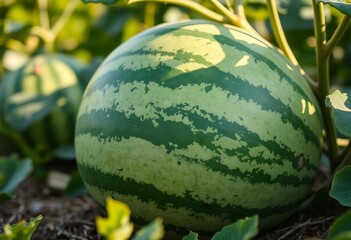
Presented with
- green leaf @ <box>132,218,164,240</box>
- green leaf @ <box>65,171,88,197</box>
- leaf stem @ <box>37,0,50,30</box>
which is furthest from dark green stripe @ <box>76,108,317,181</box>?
leaf stem @ <box>37,0,50,30</box>

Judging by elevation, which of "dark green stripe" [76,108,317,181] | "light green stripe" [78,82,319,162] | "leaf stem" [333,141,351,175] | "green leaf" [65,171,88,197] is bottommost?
"green leaf" [65,171,88,197]

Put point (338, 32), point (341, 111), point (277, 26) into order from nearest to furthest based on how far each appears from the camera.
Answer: point (341, 111), point (338, 32), point (277, 26)

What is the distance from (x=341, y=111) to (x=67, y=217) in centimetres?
99

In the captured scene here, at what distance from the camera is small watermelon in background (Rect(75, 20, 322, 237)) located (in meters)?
1.29

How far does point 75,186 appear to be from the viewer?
6.48ft

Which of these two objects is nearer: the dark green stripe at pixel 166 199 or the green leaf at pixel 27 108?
the dark green stripe at pixel 166 199

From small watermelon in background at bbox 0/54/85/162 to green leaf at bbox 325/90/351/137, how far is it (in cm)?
135

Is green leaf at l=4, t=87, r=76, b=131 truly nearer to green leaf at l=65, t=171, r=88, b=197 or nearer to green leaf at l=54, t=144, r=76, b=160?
green leaf at l=54, t=144, r=76, b=160

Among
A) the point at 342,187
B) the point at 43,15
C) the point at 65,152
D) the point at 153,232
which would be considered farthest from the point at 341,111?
the point at 43,15

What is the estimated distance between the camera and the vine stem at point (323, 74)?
4.79 feet

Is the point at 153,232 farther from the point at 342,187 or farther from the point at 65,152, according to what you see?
the point at 65,152

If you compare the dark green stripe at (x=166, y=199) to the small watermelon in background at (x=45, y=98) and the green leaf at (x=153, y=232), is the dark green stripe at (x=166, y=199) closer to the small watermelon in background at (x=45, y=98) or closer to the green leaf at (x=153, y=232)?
the green leaf at (x=153, y=232)

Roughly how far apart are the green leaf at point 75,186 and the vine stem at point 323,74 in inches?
32.6

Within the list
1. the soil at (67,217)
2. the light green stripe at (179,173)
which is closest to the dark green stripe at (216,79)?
the light green stripe at (179,173)
